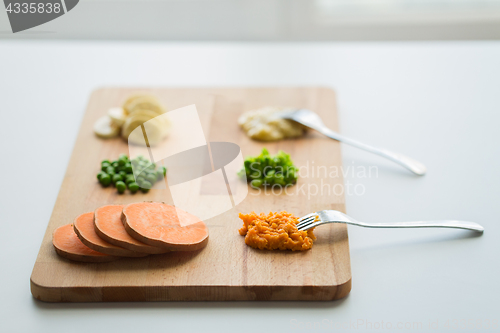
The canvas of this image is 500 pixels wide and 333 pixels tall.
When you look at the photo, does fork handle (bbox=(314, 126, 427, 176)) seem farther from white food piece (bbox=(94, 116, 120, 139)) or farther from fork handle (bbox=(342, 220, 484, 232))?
white food piece (bbox=(94, 116, 120, 139))

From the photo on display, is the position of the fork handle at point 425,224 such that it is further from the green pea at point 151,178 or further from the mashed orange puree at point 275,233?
the green pea at point 151,178

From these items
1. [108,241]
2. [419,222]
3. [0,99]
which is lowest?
[419,222]

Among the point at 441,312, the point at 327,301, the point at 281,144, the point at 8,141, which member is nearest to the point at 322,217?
the point at 327,301

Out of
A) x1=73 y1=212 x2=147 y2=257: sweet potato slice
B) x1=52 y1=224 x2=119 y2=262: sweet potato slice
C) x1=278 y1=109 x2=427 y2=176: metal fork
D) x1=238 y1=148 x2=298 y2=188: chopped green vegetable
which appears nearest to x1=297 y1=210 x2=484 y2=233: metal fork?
x1=238 y1=148 x2=298 y2=188: chopped green vegetable

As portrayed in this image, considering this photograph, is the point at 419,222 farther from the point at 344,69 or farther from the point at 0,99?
the point at 0,99

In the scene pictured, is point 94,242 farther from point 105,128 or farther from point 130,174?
point 105,128

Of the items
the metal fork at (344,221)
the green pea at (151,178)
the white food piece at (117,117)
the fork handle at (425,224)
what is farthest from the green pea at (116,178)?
the fork handle at (425,224)
